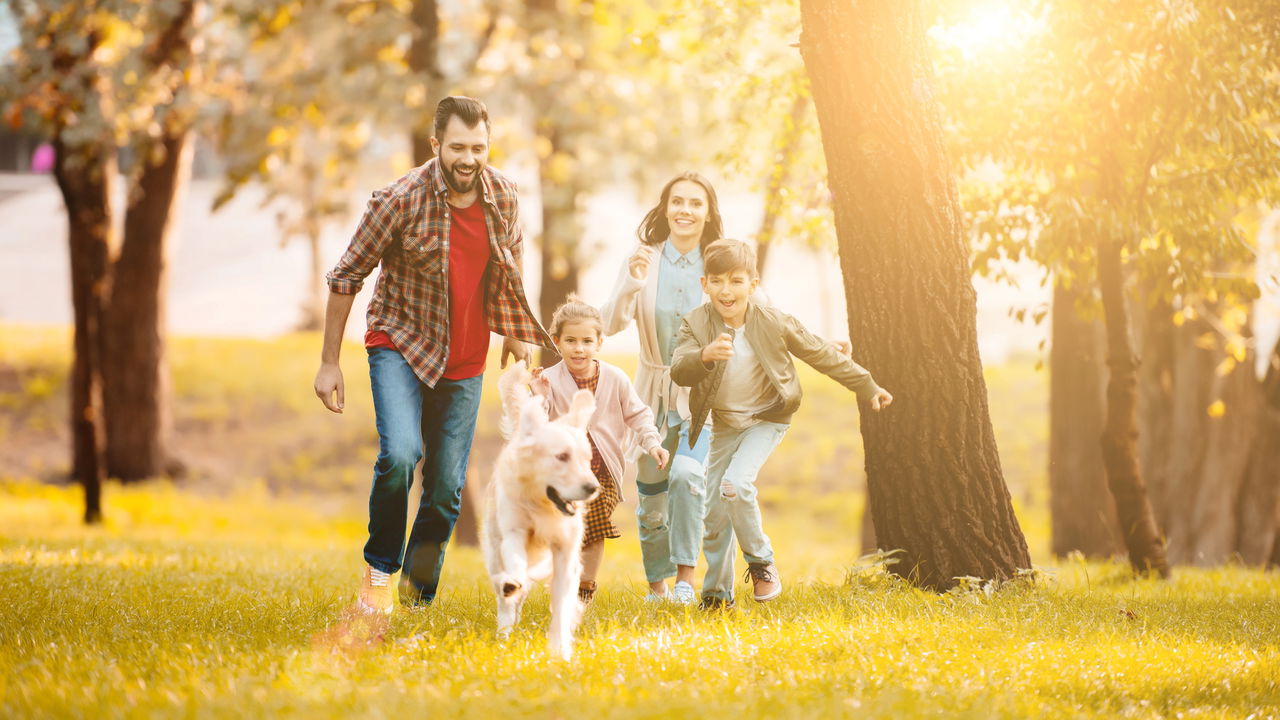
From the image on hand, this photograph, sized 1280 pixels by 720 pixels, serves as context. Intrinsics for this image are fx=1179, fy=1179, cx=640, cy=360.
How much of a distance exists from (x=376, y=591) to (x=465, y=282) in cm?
152

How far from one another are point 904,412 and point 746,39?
5384mm

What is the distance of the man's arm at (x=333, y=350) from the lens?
5.39 meters

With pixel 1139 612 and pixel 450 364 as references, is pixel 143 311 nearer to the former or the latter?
pixel 450 364

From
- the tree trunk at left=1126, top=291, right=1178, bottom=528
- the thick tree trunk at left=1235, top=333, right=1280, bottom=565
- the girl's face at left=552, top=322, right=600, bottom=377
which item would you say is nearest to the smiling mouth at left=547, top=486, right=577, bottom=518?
the girl's face at left=552, top=322, right=600, bottom=377

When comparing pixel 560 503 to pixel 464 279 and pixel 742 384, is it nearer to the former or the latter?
pixel 464 279

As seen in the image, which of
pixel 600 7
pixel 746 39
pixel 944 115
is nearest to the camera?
pixel 944 115

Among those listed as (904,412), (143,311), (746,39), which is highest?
(746,39)

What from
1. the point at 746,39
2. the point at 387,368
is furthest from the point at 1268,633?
the point at 746,39

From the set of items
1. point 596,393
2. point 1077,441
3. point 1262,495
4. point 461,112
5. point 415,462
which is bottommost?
point 1262,495

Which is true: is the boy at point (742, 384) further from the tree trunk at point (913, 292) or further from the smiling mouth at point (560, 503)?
the smiling mouth at point (560, 503)

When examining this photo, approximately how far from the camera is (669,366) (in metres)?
6.54

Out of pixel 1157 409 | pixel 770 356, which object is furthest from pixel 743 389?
pixel 1157 409

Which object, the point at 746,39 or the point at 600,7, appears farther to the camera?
the point at 600,7

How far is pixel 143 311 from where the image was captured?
57.3 feet
